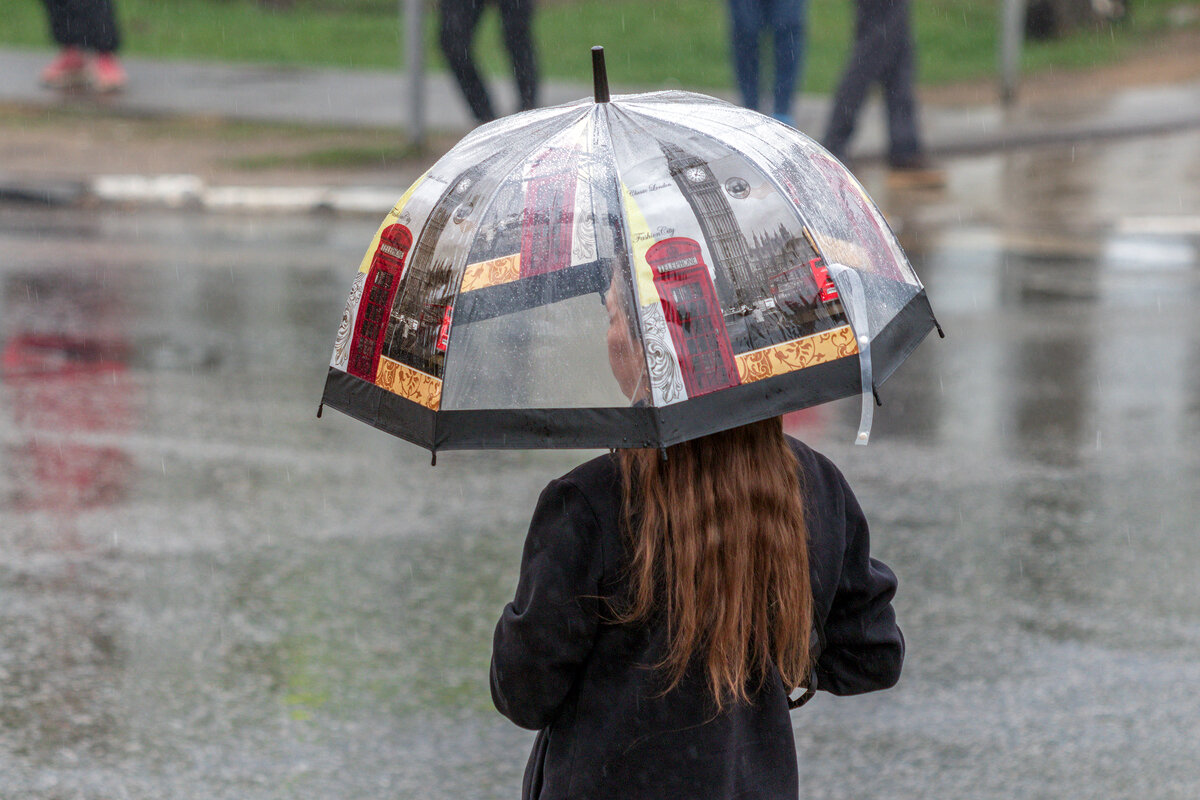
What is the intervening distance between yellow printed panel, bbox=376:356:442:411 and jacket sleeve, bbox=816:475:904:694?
1.94ft

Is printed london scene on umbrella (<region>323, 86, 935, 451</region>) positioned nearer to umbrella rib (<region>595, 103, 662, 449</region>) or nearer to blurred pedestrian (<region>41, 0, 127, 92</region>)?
umbrella rib (<region>595, 103, 662, 449</region>)

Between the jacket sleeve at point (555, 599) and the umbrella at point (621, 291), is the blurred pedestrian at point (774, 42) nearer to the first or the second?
the umbrella at point (621, 291)

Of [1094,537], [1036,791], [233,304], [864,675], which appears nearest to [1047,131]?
[233,304]

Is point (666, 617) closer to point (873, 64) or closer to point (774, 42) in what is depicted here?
point (873, 64)

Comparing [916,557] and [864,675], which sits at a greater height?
[864,675]

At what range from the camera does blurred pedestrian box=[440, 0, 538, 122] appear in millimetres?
11000

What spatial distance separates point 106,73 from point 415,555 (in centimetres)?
1014

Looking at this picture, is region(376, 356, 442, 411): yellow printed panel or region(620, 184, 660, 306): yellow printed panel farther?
region(376, 356, 442, 411): yellow printed panel

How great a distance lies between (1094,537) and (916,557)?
59cm

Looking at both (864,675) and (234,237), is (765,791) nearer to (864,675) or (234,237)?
(864,675)

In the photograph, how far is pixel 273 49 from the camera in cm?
1669

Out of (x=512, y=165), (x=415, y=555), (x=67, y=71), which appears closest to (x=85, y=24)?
(x=67, y=71)

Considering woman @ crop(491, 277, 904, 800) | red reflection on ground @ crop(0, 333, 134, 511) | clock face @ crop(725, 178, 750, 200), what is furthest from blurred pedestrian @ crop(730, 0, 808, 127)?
woman @ crop(491, 277, 904, 800)

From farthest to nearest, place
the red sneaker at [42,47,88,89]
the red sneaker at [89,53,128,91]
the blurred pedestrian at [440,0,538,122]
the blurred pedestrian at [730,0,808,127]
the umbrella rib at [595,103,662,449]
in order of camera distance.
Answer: the red sneaker at [42,47,88,89]
the red sneaker at [89,53,128,91]
the blurred pedestrian at [440,0,538,122]
the blurred pedestrian at [730,0,808,127]
the umbrella rib at [595,103,662,449]
